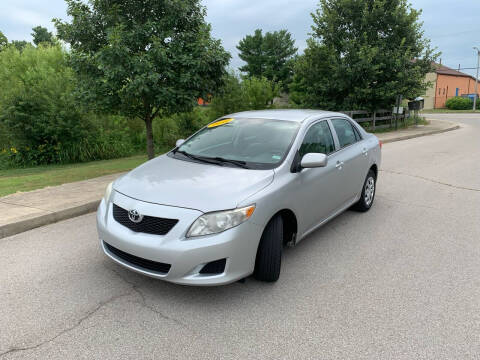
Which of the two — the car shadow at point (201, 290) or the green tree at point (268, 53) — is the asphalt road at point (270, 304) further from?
the green tree at point (268, 53)

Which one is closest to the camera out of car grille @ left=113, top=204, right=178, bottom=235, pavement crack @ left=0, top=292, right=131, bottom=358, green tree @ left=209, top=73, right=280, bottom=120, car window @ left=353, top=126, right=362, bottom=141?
pavement crack @ left=0, top=292, right=131, bottom=358

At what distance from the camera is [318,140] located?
450cm

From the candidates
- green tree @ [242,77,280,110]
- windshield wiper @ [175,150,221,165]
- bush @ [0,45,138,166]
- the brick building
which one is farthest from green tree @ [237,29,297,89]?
windshield wiper @ [175,150,221,165]

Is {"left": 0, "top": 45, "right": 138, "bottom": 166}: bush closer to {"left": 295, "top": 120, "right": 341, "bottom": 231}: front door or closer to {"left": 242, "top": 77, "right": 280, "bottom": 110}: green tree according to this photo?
{"left": 242, "top": 77, "right": 280, "bottom": 110}: green tree

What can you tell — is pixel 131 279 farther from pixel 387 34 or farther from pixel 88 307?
pixel 387 34

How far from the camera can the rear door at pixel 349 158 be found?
4.83 meters

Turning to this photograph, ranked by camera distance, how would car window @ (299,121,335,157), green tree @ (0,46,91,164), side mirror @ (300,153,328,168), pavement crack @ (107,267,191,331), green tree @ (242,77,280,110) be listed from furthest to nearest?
green tree @ (242,77,280,110) → green tree @ (0,46,91,164) → car window @ (299,121,335,157) → side mirror @ (300,153,328,168) → pavement crack @ (107,267,191,331)

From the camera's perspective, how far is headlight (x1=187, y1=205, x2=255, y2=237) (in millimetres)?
2992

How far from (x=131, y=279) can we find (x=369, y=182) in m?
3.87

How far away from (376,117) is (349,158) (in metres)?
17.7

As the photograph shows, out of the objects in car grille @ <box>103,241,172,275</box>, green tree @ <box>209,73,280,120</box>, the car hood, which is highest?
green tree @ <box>209,73,280,120</box>

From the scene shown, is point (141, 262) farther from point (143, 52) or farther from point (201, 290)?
point (143, 52)

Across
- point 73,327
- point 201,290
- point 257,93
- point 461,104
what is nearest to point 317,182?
point 201,290

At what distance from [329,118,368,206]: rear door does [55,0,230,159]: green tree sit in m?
3.29
